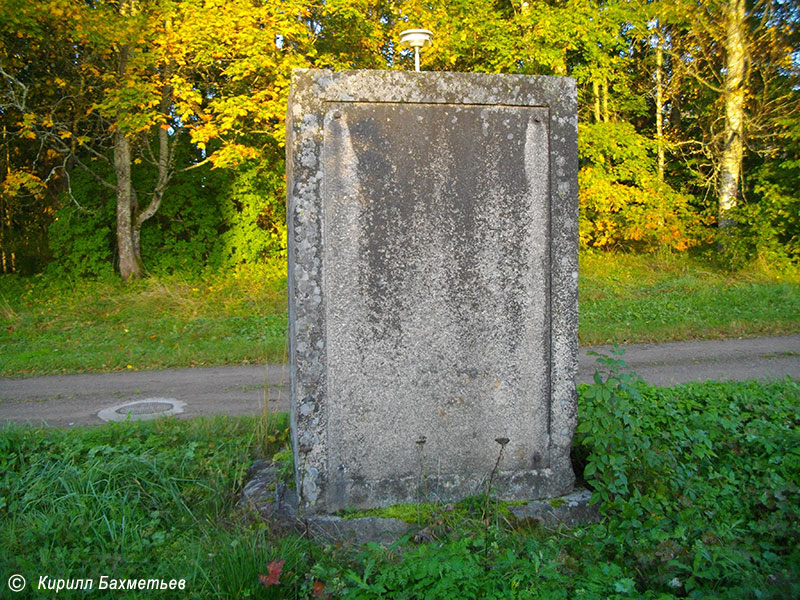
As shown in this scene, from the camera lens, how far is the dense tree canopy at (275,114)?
38.9ft

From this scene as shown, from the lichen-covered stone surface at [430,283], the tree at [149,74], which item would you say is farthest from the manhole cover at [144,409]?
the tree at [149,74]

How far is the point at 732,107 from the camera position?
14.8m

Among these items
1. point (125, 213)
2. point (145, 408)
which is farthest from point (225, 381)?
point (125, 213)

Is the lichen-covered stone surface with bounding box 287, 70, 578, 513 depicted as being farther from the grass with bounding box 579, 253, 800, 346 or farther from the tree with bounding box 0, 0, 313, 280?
the tree with bounding box 0, 0, 313, 280

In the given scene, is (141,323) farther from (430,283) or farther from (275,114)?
(430,283)

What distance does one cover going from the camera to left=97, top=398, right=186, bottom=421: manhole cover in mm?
5879

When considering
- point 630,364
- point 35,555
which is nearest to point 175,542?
point 35,555

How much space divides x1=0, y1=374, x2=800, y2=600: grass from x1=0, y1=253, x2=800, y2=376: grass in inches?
161

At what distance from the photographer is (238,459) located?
4.18 meters

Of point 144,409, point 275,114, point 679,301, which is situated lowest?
point 144,409

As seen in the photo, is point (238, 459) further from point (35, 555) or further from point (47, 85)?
point (47, 85)

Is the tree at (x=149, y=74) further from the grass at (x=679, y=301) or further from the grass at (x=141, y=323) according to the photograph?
the grass at (x=679, y=301)

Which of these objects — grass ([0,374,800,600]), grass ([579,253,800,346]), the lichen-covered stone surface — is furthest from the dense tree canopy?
the lichen-covered stone surface

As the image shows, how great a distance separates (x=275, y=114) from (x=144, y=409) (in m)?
7.14
